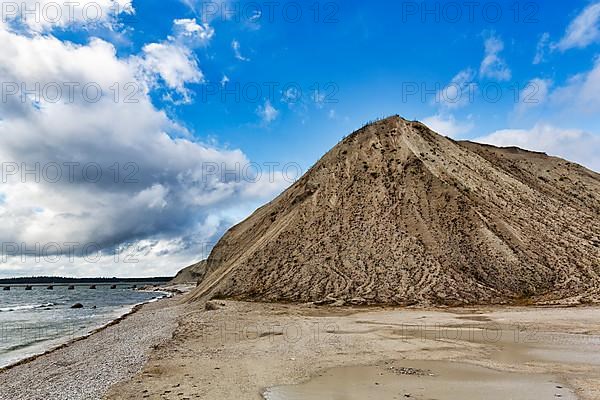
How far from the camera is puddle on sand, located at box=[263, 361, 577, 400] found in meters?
11.2

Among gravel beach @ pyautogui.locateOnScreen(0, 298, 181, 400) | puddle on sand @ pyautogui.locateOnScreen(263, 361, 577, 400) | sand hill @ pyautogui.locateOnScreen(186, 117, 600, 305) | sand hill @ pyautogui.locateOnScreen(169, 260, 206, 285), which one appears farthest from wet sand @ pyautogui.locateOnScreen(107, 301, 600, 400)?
sand hill @ pyautogui.locateOnScreen(169, 260, 206, 285)

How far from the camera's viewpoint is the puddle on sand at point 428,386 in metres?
11.2

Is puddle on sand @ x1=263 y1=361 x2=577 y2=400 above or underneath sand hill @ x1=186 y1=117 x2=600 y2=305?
underneath

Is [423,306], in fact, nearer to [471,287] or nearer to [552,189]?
[471,287]

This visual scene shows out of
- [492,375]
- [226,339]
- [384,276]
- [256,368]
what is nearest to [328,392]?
[256,368]

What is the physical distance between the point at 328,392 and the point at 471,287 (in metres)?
29.4

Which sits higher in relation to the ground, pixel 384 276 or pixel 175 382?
pixel 384 276

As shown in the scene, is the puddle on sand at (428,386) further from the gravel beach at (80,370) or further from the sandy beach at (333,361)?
the gravel beach at (80,370)

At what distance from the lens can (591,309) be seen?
101ft

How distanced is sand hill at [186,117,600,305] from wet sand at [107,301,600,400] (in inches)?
418

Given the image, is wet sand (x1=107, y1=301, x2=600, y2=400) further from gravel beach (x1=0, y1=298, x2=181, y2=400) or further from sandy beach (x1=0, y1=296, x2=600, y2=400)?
gravel beach (x1=0, y1=298, x2=181, y2=400)

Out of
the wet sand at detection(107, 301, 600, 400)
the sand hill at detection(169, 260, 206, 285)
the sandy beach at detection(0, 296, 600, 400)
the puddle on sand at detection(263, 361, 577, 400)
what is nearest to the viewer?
the puddle on sand at detection(263, 361, 577, 400)

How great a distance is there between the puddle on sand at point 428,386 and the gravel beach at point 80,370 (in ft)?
18.9

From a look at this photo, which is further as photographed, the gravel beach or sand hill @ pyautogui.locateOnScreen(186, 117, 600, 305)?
sand hill @ pyautogui.locateOnScreen(186, 117, 600, 305)
